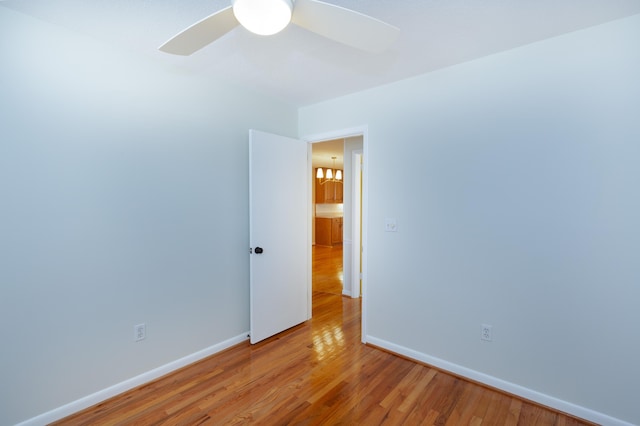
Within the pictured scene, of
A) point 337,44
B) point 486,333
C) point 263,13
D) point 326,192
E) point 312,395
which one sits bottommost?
point 312,395

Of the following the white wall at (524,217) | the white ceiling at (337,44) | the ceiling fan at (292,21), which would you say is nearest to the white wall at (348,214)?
the white wall at (524,217)

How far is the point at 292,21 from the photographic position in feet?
4.25

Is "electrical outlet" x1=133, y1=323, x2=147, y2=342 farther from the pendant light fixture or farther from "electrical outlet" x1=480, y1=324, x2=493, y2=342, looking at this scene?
the pendant light fixture

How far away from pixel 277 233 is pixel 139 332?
1.42 m

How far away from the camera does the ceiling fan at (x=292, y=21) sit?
1.11 meters

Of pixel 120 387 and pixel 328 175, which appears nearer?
pixel 120 387

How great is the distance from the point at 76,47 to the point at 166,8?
0.78 meters

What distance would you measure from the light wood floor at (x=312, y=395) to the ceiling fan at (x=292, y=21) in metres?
2.18

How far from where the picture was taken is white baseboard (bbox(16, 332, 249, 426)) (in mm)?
1803

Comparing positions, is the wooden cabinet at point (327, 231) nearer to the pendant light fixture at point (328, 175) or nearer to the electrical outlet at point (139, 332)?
the pendant light fixture at point (328, 175)

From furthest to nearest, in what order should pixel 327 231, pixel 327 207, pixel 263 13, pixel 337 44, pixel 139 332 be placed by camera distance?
pixel 327 207 → pixel 327 231 → pixel 139 332 → pixel 337 44 → pixel 263 13

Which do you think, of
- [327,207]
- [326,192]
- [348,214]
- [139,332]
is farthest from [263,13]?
[327,207]

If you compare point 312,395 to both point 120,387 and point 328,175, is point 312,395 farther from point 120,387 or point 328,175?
point 328,175

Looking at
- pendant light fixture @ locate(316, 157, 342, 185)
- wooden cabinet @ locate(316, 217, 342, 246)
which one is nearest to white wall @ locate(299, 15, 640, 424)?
pendant light fixture @ locate(316, 157, 342, 185)
